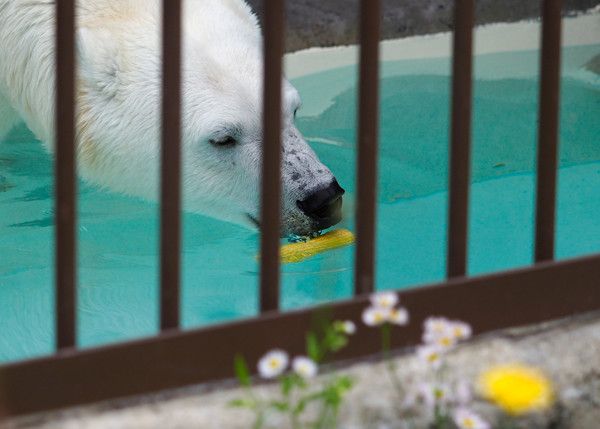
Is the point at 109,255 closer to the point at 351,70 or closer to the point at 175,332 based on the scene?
the point at 175,332

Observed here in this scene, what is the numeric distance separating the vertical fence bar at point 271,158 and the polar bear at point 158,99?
135 centimetres

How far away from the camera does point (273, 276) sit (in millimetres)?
1353

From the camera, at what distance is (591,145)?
4219 millimetres

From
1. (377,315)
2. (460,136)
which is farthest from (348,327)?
(460,136)

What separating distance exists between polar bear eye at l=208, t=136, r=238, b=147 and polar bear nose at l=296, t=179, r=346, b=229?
31cm

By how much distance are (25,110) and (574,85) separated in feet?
10.9

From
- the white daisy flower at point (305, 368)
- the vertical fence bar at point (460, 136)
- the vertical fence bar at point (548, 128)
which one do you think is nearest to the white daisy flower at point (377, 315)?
the white daisy flower at point (305, 368)

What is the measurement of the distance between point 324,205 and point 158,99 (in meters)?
0.62

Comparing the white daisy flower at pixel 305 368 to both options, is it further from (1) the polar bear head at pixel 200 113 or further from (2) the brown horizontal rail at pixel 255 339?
(1) the polar bear head at pixel 200 113

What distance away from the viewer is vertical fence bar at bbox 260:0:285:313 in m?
1.31

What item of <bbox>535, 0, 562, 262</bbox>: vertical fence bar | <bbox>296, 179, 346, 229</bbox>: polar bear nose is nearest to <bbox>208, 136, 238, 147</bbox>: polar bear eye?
<bbox>296, 179, 346, 229</bbox>: polar bear nose

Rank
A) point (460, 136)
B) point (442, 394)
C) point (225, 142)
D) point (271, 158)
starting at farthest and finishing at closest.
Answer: point (225, 142), point (460, 136), point (271, 158), point (442, 394)

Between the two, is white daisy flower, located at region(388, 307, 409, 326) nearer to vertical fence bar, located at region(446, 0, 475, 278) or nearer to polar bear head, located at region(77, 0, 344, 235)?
vertical fence bar, located at region(446, 0, 475, 278)

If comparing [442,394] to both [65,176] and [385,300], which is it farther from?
[65,176]
